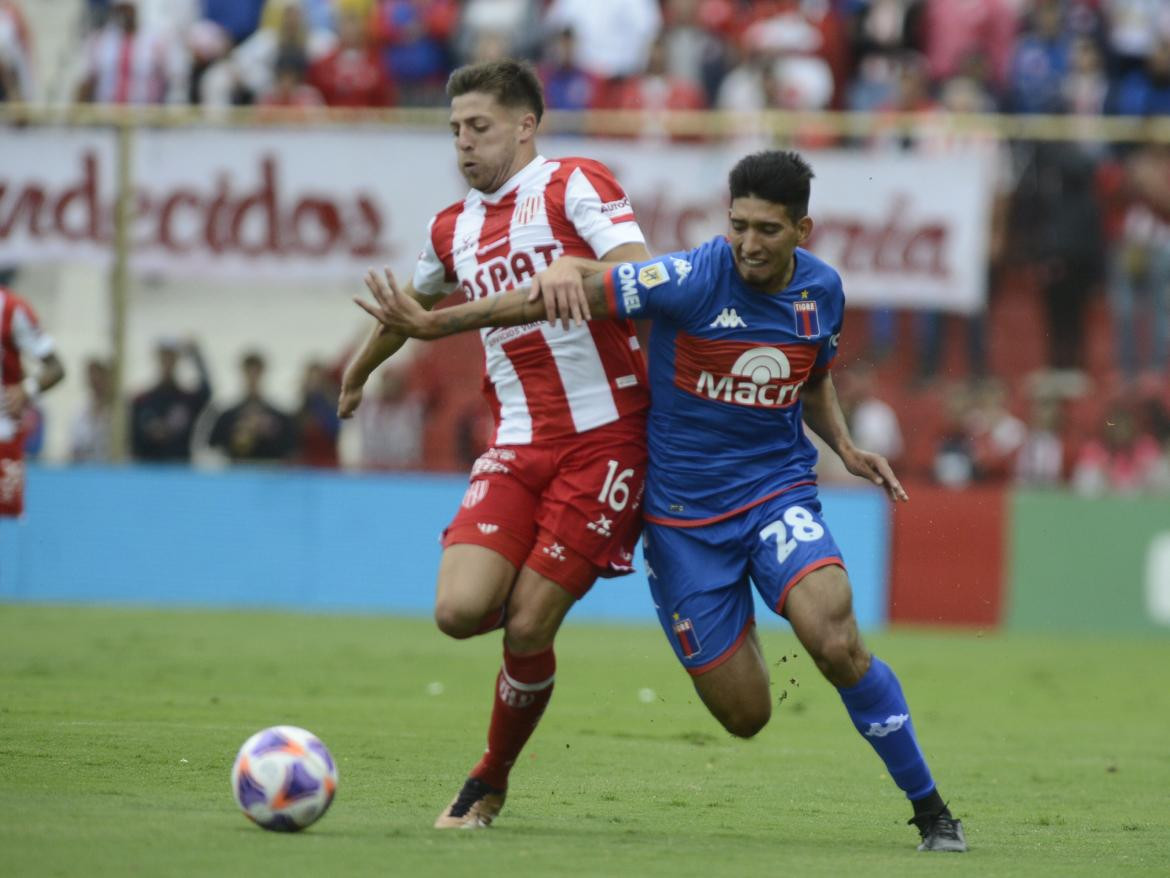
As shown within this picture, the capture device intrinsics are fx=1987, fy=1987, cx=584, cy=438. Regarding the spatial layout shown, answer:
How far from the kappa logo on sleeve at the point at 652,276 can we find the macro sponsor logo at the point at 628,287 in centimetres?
3

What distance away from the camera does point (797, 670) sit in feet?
53.6

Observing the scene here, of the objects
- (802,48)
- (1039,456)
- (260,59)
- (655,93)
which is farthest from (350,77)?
(1039,456)

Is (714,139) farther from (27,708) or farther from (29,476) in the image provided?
(27,708)

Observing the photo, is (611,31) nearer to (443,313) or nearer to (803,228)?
(803,228)

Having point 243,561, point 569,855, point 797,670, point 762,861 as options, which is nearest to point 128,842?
point 569,855

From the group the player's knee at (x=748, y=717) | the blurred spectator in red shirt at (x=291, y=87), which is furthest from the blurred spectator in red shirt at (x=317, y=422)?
the player's knee at (x=748, y=717)

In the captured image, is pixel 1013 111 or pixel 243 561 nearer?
pixel 243 561

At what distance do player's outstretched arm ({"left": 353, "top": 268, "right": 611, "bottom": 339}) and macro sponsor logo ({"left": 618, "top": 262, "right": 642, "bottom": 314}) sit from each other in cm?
15

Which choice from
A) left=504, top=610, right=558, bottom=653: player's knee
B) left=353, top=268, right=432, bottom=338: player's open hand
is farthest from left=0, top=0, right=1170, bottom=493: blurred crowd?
left=353, top=268, right=432, bottom=338: player's open hand

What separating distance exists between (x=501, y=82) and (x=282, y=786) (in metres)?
A: 2.95

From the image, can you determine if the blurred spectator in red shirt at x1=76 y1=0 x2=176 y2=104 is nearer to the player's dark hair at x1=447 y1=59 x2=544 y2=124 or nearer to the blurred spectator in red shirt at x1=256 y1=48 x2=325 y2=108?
the blurred spectator in red shirt at x1=256 y1=48 x2=325 y2=108

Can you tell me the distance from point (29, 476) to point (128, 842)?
41.5 ft

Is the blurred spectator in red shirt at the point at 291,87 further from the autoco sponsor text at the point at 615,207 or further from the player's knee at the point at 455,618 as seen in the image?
the player's knee at the point at 455,618

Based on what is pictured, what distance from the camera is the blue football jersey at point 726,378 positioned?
25.4 ft
